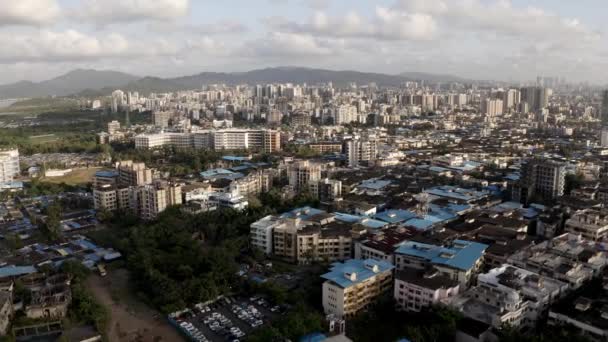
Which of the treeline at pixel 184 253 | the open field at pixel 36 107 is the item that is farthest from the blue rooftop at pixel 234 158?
the open field at pixel 36 107

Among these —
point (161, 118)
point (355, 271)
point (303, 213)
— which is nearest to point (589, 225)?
point (355, 271)

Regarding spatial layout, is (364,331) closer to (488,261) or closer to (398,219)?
(488,261)

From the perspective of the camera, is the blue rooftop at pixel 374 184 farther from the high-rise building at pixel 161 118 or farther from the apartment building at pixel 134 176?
the high-rise building at pixel 161 118

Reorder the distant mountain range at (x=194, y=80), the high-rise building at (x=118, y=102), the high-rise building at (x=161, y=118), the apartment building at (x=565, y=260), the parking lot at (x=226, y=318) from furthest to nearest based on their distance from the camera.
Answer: the distant mountain range at (x=194, y=80) < the high-rise building at (x=118, y=102) < the high-rise building at (x=161, y=118) < the apartment building at (x=565, y=260) < the parking lot at (x=226, y=318)

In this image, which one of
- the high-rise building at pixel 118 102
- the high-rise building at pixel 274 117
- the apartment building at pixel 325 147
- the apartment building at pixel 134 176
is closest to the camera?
the apartment building at pixel 134 176

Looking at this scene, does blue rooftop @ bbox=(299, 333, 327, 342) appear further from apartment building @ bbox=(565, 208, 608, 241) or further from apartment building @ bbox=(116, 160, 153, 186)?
apartment building @ bbox=(116, 160, 153, 186)

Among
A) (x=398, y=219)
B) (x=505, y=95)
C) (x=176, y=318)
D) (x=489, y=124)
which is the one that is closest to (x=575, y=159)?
(x=398, y=219)
